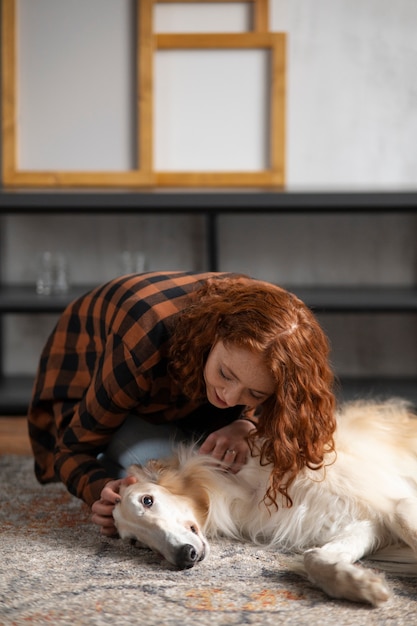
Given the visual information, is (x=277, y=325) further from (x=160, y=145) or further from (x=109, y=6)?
(x=109, y=6)

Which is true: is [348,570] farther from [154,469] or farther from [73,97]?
[73,97]

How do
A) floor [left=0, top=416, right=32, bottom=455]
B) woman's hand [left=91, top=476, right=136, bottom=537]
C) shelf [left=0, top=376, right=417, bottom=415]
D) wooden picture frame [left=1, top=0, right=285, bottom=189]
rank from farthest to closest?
wooden picture frame [left=1, top=0, right=285, bottom=189]
shelf [left=0, top=376, right=417, bottom=415]
floor [left=0, top=416, right=32, bottom=455]
woman's hand [left=91, top=476, right=136, bottom=537]

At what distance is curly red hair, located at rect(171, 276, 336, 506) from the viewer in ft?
5.37

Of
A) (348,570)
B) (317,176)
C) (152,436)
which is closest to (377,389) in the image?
(317,176)

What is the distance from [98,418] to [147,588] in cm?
44

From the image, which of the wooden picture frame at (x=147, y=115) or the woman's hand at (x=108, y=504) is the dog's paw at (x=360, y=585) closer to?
the woman's hand at (x=108, y=504)

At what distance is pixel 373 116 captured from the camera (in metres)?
3.41

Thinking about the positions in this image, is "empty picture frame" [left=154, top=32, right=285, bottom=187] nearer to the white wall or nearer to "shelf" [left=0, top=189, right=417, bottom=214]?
the white wall

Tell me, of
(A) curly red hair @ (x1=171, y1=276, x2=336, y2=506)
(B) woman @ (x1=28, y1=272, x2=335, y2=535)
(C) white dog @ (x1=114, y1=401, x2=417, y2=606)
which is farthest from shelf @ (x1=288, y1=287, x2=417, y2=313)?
(A) curly red hair @ (x1=171, y1=276, x2=336, y2=506)

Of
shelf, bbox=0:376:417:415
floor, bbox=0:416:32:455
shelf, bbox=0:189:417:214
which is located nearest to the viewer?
floor, bbox=0:416:32:455

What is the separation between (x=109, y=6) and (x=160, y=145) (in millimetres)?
526

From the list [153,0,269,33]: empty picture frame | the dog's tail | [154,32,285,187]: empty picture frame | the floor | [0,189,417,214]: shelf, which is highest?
[153,0,269,33]: empty picture frame

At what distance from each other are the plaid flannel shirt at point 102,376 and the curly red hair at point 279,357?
10 centimetres

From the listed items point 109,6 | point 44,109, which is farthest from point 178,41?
point 44,109
